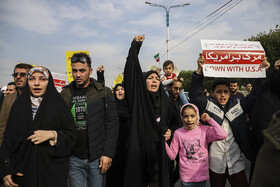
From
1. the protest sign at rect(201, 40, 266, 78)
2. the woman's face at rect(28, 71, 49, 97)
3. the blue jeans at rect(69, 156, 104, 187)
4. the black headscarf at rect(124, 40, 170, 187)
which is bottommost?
the blue jeans at rect(69, 156, 104, 187)

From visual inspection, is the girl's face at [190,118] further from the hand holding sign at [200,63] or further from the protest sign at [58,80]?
the protest sign at [58,80]

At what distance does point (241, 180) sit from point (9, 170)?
264cm

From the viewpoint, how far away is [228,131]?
2895 millimetres

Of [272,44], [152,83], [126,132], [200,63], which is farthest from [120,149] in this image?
[272,44]

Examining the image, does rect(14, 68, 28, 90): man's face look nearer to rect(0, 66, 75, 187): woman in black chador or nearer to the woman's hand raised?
rect(0, 66, 75, 187): woman in black chador

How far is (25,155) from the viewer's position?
209 centimetres

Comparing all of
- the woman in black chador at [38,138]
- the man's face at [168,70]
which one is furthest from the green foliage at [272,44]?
the woman in black chador at [38,138]

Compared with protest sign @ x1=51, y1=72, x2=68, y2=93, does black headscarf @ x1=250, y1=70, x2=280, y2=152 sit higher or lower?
lower

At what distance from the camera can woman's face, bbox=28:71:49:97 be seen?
2238 mm

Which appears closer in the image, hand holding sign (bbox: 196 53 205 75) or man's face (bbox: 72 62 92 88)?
man's face (bbox: 72 62 92 88)

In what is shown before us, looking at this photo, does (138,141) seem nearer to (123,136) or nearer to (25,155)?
(123,136)

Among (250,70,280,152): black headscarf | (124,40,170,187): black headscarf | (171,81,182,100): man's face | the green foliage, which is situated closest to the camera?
(250,70,280,152): black headscarf

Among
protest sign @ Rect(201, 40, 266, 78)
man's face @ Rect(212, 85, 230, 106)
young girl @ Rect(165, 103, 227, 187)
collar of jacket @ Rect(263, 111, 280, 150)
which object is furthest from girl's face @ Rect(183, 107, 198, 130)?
collar of jacket @ Rect(263, 111, 280, 150)

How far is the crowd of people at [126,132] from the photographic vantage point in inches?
82.7
